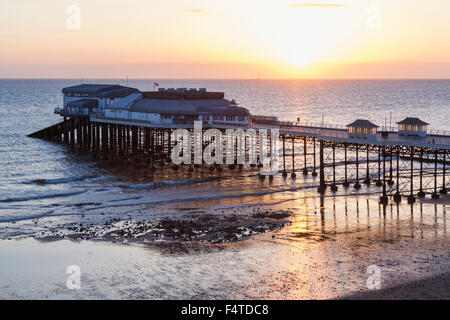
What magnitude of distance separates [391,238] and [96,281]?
2050cm

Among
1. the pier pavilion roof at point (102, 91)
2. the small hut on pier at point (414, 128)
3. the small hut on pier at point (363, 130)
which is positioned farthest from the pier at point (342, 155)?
the pier pavilion roof at point (102, 91)

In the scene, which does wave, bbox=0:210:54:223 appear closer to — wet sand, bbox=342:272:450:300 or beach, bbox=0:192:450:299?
beach, bbox=0:192:450:299

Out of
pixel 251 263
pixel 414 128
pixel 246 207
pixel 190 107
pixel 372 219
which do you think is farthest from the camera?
pixel 190 107

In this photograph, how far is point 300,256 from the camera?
40781 mm

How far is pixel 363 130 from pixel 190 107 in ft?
100

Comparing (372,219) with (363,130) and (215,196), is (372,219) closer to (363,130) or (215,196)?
(363,130)

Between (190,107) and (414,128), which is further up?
(190,107)

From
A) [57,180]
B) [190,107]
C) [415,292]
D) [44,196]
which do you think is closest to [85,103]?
[190,107]

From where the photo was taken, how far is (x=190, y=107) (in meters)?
84.8

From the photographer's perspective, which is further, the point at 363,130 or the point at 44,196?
the point at 44,196

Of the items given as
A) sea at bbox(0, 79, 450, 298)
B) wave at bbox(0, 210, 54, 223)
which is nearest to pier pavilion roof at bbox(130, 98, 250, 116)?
sea at bbox(0, 79, 450, 298)

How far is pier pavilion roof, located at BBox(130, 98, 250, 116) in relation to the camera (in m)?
82.1

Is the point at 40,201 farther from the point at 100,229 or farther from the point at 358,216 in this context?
the point at 358,216

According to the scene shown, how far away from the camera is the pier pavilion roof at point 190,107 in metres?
82.1
